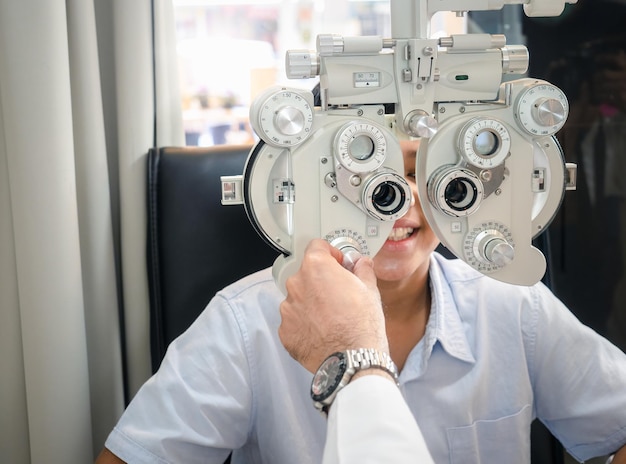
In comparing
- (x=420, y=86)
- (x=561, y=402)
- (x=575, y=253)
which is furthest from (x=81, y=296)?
(x=575, y=253)

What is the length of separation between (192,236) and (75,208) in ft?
0.62

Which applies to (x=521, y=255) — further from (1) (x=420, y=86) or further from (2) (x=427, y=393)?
(2) (x=427, y=393)

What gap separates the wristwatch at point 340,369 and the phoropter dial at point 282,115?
221 millimetres

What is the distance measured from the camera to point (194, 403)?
0.87m

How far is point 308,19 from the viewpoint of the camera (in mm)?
1420

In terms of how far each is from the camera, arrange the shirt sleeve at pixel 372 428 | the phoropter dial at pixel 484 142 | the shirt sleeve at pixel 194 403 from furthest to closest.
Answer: the shirt sleeve at pixel 194 403
the phoropter dial at pixel 484 142
the shirt sleeve at pixel 372 428

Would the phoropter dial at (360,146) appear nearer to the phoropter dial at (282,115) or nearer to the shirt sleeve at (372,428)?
the phoropter dial at (282,115)

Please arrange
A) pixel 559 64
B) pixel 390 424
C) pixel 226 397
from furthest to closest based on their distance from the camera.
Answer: pixel 559 64
pixel 226 397
pixel 390 424

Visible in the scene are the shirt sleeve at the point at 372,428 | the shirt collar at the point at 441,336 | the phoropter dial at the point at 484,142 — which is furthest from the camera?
the shirt collar at the point at 441,336

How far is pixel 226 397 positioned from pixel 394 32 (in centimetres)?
53

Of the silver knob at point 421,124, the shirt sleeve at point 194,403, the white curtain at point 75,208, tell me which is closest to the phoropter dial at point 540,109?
the silver knob at point 421,124

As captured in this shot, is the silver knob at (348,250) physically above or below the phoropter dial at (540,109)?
below

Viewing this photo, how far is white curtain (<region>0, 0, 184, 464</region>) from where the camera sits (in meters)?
0.94

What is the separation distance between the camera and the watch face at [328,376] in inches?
24.5
